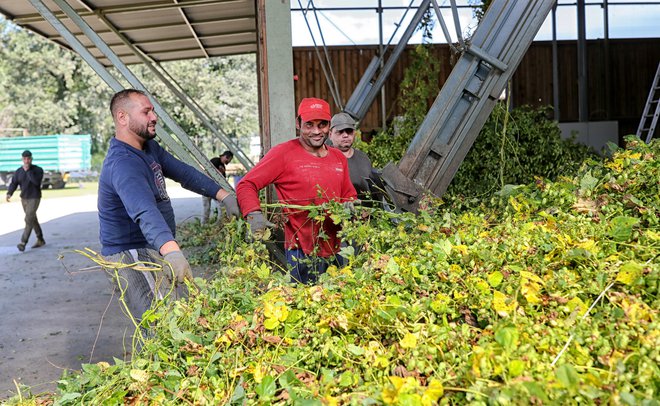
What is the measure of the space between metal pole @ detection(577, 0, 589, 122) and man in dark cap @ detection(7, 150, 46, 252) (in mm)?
11799

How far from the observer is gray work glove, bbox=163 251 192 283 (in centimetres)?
358

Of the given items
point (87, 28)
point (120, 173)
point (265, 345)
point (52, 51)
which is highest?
point (52, 51)

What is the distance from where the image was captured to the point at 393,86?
59.7ft

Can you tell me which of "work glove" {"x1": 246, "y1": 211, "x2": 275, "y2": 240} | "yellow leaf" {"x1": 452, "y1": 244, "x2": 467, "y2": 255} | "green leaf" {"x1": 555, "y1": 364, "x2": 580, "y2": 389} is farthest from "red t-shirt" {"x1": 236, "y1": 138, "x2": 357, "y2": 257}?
"green leaf" {"x1": 555, "y1": 364, "x2": 580, "y2": 389}

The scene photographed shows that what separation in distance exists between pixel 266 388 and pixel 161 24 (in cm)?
1068

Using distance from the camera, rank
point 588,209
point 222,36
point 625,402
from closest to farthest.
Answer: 1. point 625,402
2. point 588,209
3. point 222,36

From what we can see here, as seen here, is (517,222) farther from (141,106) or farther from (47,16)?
(47,16)

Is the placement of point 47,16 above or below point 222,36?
below

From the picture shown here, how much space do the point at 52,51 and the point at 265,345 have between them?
151ft

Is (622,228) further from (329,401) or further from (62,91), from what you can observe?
(62,91)

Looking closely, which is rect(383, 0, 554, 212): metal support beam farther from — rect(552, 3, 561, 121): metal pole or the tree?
the tree

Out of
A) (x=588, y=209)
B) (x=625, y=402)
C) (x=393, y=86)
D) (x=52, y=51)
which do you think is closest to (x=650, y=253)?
(x=588, y=209)

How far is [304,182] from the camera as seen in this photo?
482 centimetres

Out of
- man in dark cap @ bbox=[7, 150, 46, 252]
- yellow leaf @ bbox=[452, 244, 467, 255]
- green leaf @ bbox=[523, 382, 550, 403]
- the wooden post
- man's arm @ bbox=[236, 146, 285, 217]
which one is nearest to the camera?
green leaf @ bbox=[523, 382, 550, 403]
